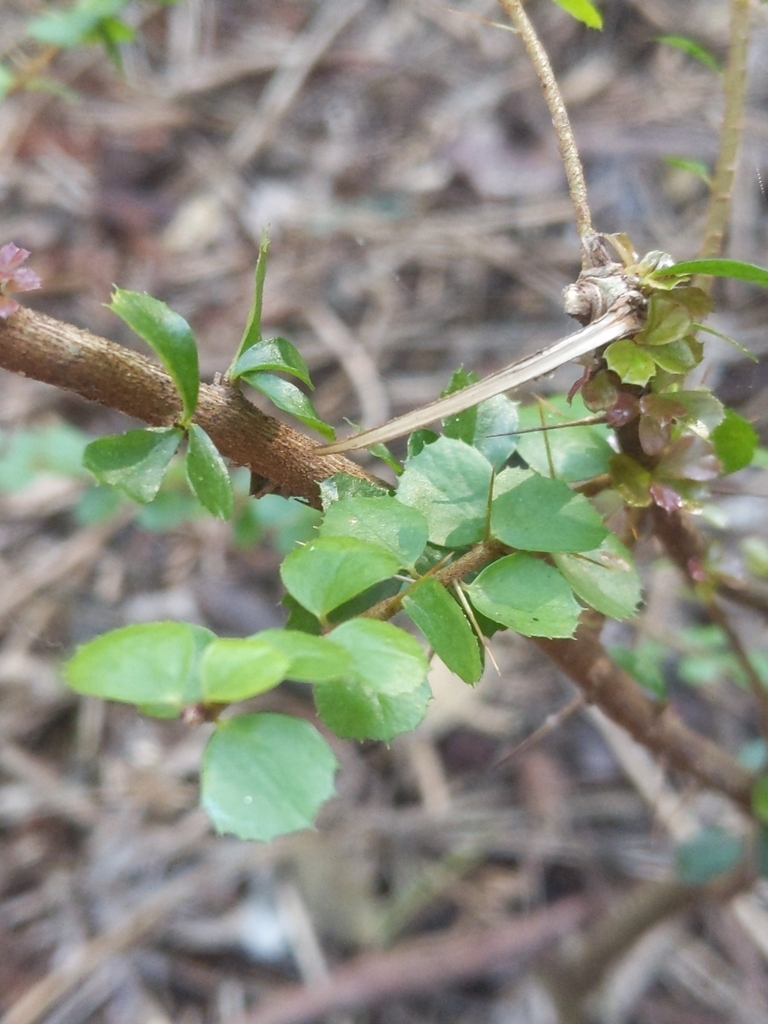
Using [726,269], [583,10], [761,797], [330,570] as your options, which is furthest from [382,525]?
[761,797]

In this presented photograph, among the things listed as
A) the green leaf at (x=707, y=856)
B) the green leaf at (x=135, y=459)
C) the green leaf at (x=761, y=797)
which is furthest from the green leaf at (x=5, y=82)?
the green leaf at (x=707, y=856)

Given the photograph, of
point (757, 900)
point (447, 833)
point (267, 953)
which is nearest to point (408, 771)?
point (447, 833)

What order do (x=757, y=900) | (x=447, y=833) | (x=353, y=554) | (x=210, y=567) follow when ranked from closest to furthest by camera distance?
(x=353, y=554) → (x=757, y=900) → (x=447, y=833) → (x=210, y=567)

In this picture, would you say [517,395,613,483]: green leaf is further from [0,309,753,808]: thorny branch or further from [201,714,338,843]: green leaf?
[201,714,338,843]: green leaf

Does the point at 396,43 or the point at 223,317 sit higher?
the point at 396,43

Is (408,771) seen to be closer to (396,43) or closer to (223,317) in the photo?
(223,317)

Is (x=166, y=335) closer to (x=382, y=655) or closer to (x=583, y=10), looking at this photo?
(x=382, y=655)

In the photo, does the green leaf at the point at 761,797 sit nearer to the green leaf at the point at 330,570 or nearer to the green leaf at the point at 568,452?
the green leaf at the point at 568,452

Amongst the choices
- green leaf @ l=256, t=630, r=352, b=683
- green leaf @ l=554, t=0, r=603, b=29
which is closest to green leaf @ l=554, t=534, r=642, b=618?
green leaf @ l=256, t=630, r=352, b=683
